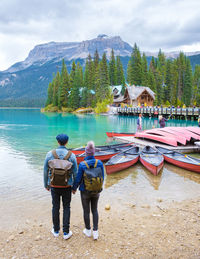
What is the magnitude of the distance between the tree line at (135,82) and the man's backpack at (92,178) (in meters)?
79.2

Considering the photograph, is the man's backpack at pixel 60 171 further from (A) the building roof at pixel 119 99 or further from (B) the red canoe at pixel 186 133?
(A) the building roof at pixel 119 99

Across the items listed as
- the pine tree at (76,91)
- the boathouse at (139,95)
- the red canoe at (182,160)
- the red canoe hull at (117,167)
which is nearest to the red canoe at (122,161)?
the red canoe hull at (117,167)

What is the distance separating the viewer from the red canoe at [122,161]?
11.9 m

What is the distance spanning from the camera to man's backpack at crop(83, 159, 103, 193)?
4.88 metres

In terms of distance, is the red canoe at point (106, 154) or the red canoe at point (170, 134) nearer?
the red canoe at point (106, 154)

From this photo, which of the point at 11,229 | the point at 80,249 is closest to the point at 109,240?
the point at 80,249

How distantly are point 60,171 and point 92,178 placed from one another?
73 cm

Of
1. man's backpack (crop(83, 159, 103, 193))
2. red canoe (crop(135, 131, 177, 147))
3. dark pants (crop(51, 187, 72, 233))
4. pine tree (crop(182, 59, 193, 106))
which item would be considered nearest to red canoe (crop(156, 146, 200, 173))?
red canoe (crop(135, 131, 177, 147))

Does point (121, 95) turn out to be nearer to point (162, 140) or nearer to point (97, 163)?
point (162, 140)

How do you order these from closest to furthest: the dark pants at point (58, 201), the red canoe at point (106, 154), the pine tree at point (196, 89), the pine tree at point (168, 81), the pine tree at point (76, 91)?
the dark pants at point (58, 201) → the red canoe at point (106, 154) → the pine tree at point (168, 81) → the pine tree at point (196, 89) → the pine tree at point (76, 91)

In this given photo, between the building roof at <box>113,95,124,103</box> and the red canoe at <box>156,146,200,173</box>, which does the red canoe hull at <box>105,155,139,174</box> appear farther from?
the building roof at <box>113,95,124,103</box>

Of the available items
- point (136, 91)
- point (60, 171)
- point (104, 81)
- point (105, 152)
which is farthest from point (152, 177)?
point (104, 81)

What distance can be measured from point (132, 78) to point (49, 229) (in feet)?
281

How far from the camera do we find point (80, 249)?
4.93 meters
